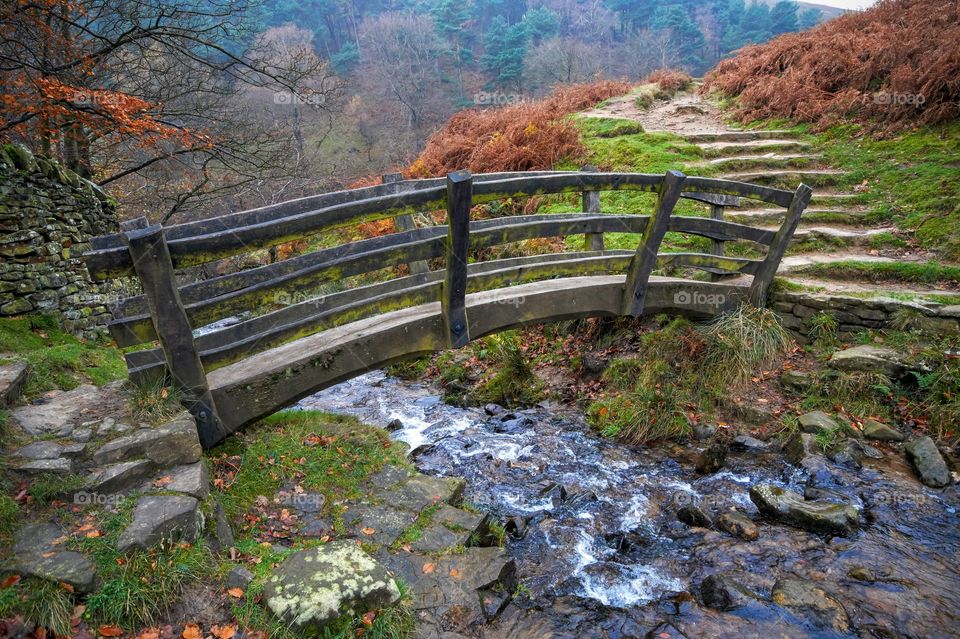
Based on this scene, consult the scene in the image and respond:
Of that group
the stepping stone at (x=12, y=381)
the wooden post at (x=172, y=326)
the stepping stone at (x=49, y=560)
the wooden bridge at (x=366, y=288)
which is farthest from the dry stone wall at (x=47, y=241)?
the stepping stone at (x=49, y=560)

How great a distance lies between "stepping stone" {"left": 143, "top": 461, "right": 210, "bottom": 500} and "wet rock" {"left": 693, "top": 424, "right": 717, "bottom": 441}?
16.4 feet

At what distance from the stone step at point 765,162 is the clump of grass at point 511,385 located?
570 cm

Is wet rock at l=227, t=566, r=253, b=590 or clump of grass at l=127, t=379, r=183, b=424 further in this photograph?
clump of grass at l=127, t=379, r=183, b=424

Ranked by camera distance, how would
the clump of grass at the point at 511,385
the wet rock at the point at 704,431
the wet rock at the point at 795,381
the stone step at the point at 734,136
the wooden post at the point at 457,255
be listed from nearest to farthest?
the wooden post at the point at 457,255 < the wet rock at the point at 704,431 < the wet rock at the point at 795,381 < the clump of grass at the point at 511,385 < the stone step at the point at 734,136

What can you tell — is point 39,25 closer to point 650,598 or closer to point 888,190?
point 650,598

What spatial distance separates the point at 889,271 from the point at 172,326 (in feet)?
27.1

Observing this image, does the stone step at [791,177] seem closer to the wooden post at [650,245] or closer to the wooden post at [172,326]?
the wooden post at [650,245]

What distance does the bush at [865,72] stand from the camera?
29.2 feet

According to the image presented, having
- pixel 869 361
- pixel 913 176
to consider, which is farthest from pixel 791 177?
pixel 869 361

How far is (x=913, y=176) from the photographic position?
8.14 m

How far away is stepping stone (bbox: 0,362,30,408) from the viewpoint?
3531mm

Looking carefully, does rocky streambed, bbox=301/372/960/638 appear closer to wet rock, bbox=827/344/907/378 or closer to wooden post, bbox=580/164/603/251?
wet rock, bbox=827/344/907/378

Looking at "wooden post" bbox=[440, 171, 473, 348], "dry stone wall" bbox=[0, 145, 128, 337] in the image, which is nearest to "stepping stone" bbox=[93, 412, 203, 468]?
"wooden post" bbox=[440, 171, 473, 348]

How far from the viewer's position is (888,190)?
27.2ft
